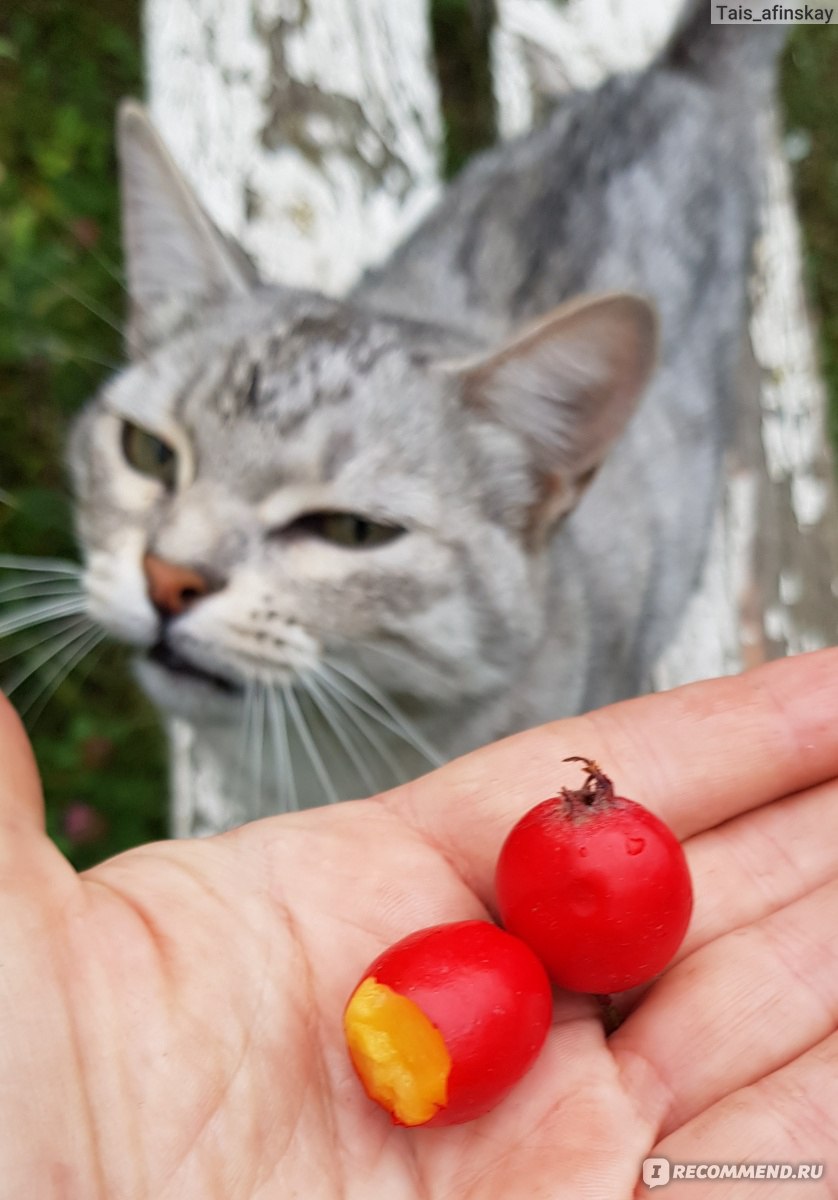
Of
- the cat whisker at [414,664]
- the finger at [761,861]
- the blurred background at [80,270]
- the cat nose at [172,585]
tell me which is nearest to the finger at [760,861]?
the finger at [761,861]

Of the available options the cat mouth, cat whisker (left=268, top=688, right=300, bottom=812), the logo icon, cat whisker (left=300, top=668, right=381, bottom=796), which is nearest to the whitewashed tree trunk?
cat whisker (left=268, top=688, right=300, bottom=812)

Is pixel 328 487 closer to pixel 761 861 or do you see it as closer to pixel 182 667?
pixel 182 667

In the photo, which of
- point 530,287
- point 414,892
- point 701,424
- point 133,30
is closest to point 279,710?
point 414,892

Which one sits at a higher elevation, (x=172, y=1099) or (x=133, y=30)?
(x=133, y=30)

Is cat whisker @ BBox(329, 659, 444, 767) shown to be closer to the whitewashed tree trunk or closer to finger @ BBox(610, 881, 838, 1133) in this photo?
the whitewashed tree trunk

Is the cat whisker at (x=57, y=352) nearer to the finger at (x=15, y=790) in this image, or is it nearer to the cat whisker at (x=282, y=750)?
the cat whisker at (x=282, y=750)

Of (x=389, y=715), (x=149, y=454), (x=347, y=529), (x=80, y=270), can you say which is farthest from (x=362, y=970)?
(x=80, y=270)

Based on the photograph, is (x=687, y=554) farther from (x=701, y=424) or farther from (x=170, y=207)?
(x=170, y=207)
